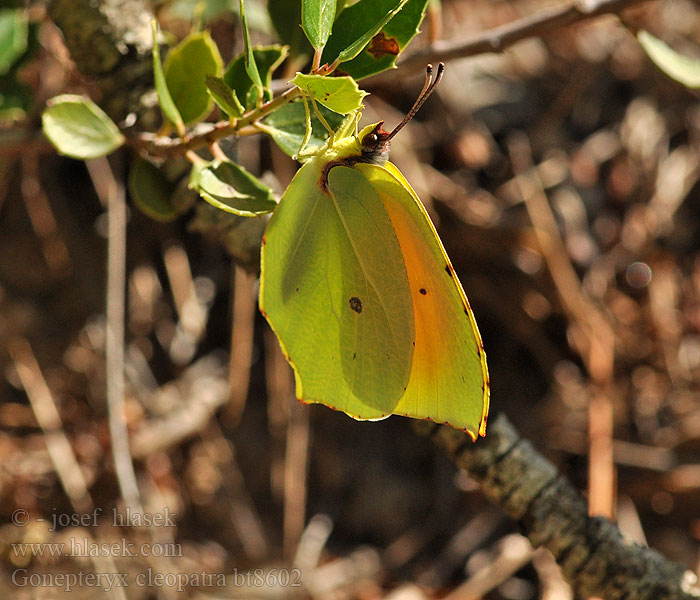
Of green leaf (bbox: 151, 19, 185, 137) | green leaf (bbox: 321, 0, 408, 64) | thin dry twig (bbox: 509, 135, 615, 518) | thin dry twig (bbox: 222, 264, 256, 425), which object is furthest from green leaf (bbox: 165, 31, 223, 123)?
thin dry twig (bbox: 509, 135, 615, 518)

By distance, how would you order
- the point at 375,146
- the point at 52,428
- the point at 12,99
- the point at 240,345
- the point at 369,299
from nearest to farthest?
the point at 375,146
the point at 369,299
the point at 12,99
the point at 52,428
the point at 240,345

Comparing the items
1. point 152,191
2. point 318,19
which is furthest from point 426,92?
point 152,191

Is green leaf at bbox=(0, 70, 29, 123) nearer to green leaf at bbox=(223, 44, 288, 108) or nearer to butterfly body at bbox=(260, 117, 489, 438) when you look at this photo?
green leaf at bbox=(223, 44, 288, 108)

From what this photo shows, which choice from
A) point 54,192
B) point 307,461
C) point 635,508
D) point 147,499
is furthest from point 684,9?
point 147,499

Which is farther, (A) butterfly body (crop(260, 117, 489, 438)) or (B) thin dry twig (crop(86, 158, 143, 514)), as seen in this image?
(B) thin dry twig (crop(86, 158, 143, 514))

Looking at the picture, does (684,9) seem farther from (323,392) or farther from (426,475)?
(323,392)

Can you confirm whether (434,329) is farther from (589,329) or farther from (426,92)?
(589,329)
